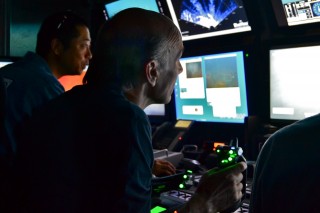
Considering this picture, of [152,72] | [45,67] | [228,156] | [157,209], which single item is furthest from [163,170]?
[45,67]

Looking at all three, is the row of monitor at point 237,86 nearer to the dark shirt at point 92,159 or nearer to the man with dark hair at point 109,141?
the man with dark hair at point 109,141

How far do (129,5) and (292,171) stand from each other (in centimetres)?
225

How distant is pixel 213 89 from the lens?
2193 mm

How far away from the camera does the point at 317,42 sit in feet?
5.65

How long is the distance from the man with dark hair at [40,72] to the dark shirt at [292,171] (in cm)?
80

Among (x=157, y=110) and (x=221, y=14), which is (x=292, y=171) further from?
(x=157, y=110)

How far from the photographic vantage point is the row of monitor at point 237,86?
175 centimetres

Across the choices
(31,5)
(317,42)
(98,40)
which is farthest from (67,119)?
(31,5)

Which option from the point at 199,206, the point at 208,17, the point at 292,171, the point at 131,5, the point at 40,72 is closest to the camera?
the point at 292,171

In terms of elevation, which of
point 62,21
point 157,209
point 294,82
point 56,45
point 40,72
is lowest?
point 157,209

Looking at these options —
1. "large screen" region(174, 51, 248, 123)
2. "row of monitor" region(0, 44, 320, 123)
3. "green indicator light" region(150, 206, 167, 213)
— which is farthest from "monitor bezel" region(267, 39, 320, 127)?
"green indicator light" region(150, 206, 167, 213)

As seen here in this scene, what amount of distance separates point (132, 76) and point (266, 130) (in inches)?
41.2

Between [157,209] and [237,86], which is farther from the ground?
[237,86]

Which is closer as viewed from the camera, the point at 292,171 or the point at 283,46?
the point at 292,171
